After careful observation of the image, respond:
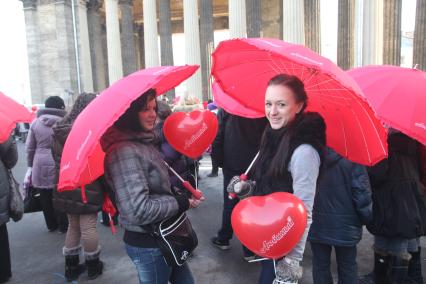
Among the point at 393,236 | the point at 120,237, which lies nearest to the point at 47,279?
the point at 120,237

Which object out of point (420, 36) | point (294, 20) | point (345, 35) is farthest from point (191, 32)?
point (420, 36)

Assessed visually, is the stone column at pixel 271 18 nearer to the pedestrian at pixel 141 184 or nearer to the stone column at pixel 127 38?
the stone column at pixel 127 38

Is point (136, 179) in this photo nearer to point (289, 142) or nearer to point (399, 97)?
point (289, 142)

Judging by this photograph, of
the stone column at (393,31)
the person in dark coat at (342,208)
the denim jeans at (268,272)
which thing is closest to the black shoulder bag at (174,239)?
the denim jeans at (268,272)

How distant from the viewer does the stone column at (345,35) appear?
18.7 m

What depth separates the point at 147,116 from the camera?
2234 mm

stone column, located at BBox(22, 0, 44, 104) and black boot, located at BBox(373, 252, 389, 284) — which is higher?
stone column, located at BBox(22, 0, 44, 104)

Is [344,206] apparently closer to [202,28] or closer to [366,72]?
[366,72]

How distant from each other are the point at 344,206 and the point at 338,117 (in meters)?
1.11

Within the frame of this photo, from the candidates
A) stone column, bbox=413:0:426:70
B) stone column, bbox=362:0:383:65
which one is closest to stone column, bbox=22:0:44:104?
stone column, bbox=362:0:383:65

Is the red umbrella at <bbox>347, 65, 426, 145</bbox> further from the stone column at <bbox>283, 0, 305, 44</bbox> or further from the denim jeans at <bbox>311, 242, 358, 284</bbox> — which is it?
the stone column at <bbox>283, 0, 305, 44</bbox>

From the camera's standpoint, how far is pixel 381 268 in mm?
3463

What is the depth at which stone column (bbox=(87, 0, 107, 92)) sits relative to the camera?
27562 millimetres

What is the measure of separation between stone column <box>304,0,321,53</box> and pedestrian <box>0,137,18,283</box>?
17.2m
